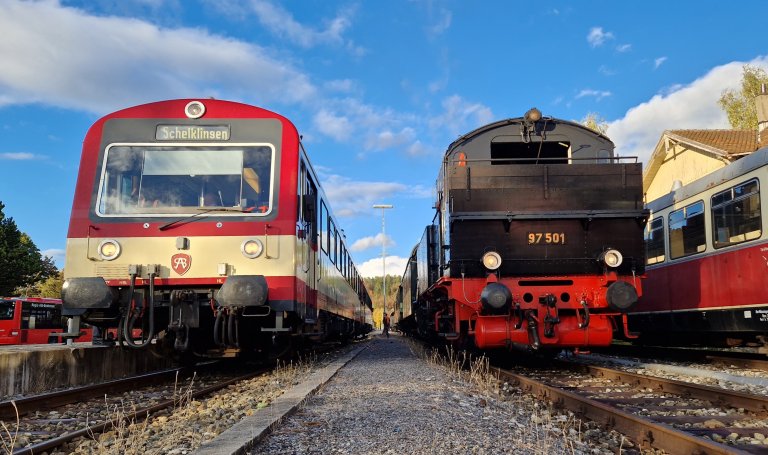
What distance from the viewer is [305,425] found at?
15.6 feet

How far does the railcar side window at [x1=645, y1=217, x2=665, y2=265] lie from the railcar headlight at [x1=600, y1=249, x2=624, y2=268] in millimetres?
4620

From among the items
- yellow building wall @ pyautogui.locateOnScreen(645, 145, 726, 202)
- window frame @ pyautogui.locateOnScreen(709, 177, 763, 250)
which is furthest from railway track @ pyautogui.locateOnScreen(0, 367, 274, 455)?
yellow building wall @ pyautogui.locateOnScreen(645, 145, 726, 202)

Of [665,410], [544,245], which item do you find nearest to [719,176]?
[544,245]

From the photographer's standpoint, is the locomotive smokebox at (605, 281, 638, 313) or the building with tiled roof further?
the building with tiled roof

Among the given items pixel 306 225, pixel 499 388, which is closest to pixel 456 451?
pixel 499 388

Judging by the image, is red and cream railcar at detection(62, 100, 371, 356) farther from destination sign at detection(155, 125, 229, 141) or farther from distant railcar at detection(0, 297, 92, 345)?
distant railcar at detection(0, 297, 92, 345)

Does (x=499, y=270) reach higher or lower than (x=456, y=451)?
higher

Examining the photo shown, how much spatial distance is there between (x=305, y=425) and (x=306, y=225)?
405 cm

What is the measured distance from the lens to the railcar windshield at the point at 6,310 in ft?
79.2

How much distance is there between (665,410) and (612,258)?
8.89 feet

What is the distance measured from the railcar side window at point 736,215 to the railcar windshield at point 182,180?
23.3 feet

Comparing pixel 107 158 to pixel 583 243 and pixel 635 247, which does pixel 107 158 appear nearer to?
pixel 583 243

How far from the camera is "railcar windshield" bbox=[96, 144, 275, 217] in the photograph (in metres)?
7.20

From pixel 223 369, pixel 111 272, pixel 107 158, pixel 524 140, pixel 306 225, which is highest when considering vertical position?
pixel 524 140
